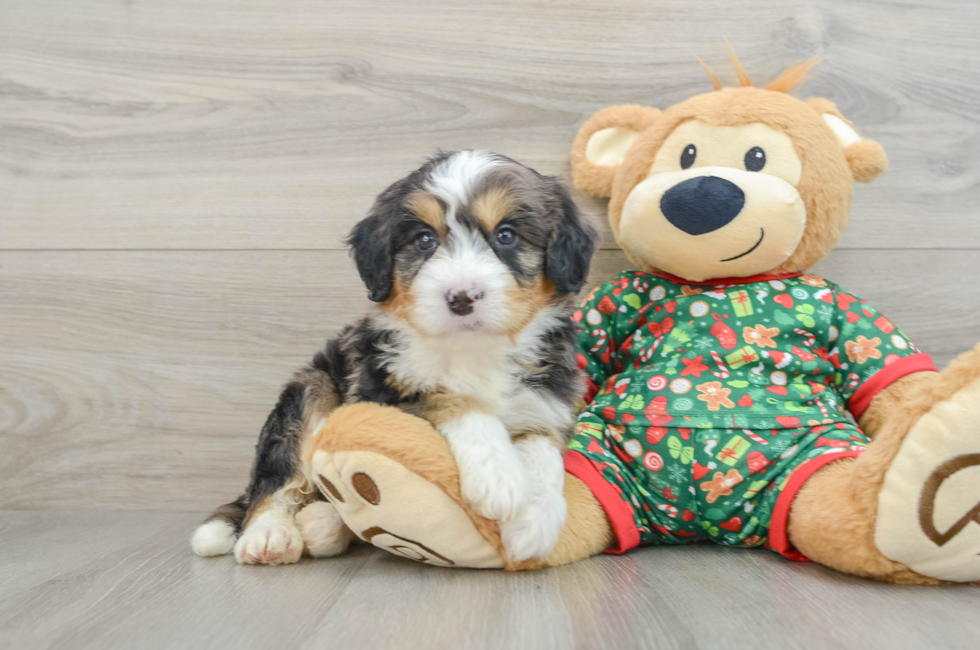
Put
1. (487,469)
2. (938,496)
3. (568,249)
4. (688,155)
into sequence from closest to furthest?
(938,496) → (487,469) → (568,249) → (688,155)

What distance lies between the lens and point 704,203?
5.04ft

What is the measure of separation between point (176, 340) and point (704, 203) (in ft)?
5.01

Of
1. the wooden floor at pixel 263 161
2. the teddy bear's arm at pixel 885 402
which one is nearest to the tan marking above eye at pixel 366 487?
the wooden floor at pixel 263 161

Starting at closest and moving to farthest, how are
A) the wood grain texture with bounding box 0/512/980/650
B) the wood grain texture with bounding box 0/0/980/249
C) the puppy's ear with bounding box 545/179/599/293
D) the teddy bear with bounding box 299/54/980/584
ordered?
the wood grain texture with bounding box 0/512/980/650, the teddy bear with bounding box 299/54/980/584, the puppy's ear with bounding box 545/179/599/293, the wood grain texture with bounding box 0/0/980/249

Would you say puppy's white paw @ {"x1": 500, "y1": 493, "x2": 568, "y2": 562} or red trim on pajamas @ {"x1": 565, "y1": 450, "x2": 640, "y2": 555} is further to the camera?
red trim on pajamas @ {"x1": 565, "y1": 450, "x2": 640, "y2": 555}

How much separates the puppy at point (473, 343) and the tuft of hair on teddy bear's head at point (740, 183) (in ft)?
0.74

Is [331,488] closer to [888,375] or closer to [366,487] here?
[366,487]

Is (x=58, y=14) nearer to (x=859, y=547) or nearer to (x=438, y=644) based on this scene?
(x=438, y=644)

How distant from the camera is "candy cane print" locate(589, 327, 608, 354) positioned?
1.79 metres

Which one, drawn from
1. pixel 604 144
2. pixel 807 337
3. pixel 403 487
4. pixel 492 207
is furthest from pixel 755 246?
pixel 403 487

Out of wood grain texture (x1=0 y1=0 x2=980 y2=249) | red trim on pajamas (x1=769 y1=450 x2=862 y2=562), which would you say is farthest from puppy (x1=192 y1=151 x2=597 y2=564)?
wood grain texture (x1=0 y1=0 x2=980 y2=249)

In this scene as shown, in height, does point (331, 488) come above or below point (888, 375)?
below

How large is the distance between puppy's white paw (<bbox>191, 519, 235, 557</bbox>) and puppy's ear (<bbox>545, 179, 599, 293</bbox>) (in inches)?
37.1

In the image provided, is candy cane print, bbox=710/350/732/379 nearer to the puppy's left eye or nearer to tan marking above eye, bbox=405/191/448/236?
the puppy's left eye
